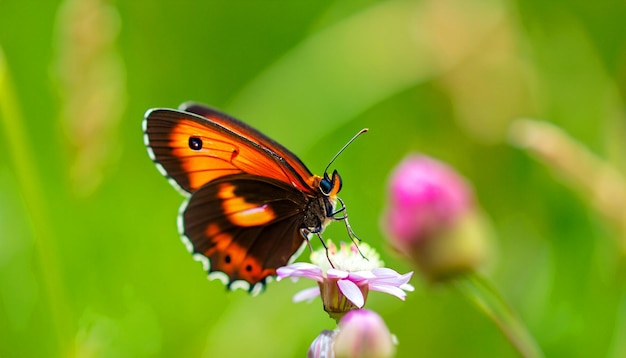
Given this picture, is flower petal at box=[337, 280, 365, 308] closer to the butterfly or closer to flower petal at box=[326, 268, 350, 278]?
flower petal at box=[326, 268, 350, 278]

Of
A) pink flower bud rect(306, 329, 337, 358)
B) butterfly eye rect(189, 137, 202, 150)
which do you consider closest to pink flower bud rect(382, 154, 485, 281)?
butterfly eye rect(189, 137, 202, 150)

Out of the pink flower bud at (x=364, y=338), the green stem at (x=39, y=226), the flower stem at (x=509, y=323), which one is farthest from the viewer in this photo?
the green stem at (x=39, y=226)

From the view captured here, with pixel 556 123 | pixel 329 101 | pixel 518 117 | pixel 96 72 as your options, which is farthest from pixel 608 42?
pixel 96 72

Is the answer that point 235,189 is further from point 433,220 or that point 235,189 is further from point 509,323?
point 509,323

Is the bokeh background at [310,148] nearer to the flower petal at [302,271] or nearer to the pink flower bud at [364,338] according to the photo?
the flower petal at [302,271]

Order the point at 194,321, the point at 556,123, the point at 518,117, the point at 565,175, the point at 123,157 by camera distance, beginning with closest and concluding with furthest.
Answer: the point at 565,175, the point at 194,321, the point at 518,117, the point at 556,123, the point at 123,157

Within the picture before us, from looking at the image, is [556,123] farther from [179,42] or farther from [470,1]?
[179,42]

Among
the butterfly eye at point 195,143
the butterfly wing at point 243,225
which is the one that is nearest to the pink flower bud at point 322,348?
the butterfly wing at point 243,225
